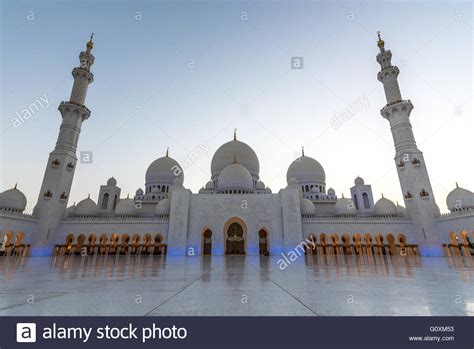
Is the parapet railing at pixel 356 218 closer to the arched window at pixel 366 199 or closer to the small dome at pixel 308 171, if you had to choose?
the arched window at pixel 366 199

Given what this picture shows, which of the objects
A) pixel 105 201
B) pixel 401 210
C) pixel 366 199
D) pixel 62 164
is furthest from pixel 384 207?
pixel 62 164

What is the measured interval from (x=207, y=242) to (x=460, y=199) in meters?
25.8

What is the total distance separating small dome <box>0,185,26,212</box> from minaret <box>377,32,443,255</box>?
40.4 metres

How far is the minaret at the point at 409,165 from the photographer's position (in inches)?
942

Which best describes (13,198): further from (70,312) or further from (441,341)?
(441,341)

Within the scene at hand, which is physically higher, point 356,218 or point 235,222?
point 356,218

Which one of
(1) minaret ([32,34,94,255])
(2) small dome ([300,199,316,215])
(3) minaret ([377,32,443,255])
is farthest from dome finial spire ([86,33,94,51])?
(3) minaret ([377,32,443,255])

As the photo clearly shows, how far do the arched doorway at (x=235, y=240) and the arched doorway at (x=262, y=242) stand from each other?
1.79m

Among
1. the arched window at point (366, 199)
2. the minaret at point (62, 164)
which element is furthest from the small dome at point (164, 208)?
the arched window at point (366, 199)

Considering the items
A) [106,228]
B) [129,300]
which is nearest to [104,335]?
[129,300]

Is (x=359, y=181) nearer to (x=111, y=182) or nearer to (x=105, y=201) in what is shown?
(x=111, y=182)

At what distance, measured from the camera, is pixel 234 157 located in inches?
1299

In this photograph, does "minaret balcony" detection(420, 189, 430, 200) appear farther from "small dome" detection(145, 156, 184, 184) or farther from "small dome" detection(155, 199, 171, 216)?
"small dome" detection(145, 156, 184, 184)

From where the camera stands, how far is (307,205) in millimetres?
28594
